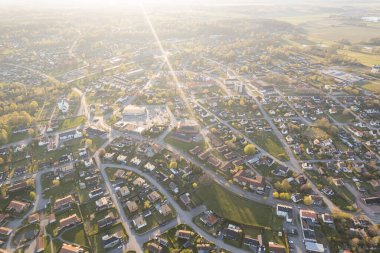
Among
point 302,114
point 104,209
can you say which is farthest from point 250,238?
point 302,114

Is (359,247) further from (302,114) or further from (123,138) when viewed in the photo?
(123,138)

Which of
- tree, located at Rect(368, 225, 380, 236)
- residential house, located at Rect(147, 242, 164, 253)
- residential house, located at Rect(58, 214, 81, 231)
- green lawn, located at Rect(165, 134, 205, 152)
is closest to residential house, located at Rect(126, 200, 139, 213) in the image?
residential house, located at Rect(147, 242, 164, 253)

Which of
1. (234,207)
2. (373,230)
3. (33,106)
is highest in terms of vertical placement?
(33,106)

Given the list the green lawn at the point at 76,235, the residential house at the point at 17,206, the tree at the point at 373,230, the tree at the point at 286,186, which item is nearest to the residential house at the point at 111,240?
the green lawn at the point at 76,235

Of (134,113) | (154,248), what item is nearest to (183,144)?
(134,113)

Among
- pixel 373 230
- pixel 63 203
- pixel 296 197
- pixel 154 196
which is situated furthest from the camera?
pixel 154 196

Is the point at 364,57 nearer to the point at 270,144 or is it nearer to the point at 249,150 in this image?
the point at 270,144

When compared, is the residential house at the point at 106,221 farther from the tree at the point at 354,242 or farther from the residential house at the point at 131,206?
the tree at the point at 354,242
